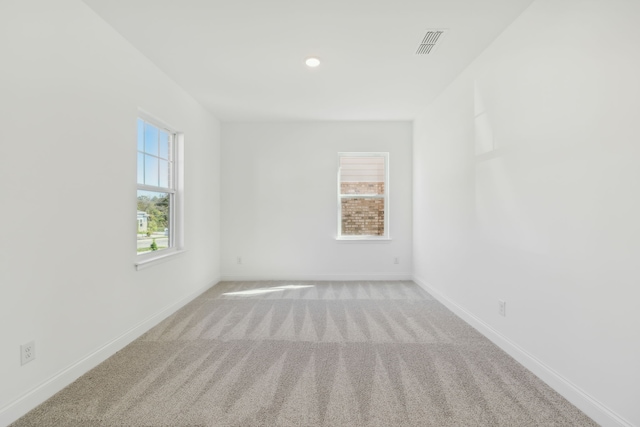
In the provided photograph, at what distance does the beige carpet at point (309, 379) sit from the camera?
5.71 feet

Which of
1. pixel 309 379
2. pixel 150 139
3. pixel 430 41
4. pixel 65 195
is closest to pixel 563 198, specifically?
pixel 430 41

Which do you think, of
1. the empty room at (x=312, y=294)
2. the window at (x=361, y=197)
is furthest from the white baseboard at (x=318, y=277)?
the empty room at (x=312, y=294)

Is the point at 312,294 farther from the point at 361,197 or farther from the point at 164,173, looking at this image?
the point at 164,173

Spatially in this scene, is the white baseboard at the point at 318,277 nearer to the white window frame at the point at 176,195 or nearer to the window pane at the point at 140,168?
the white window frame at the point at 176,195

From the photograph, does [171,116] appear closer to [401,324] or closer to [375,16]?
[375,16]

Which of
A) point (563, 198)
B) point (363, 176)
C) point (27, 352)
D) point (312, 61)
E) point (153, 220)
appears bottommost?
point (27, 352)

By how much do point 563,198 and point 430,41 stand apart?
168cm

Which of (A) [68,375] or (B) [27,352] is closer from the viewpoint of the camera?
(B) [27,352]

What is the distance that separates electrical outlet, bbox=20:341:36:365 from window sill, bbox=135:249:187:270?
1028 mm

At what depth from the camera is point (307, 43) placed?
8.87ft

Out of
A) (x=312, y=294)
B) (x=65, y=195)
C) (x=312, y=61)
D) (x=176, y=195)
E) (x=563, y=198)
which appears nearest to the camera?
(x=563, y=198)

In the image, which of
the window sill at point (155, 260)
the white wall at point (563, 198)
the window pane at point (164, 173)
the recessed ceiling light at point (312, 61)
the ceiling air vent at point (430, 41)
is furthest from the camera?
the window pane at point (164, 173)

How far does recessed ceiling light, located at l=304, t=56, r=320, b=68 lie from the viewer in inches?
116

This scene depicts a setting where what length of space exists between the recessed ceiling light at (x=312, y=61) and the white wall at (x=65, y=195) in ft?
5.15
